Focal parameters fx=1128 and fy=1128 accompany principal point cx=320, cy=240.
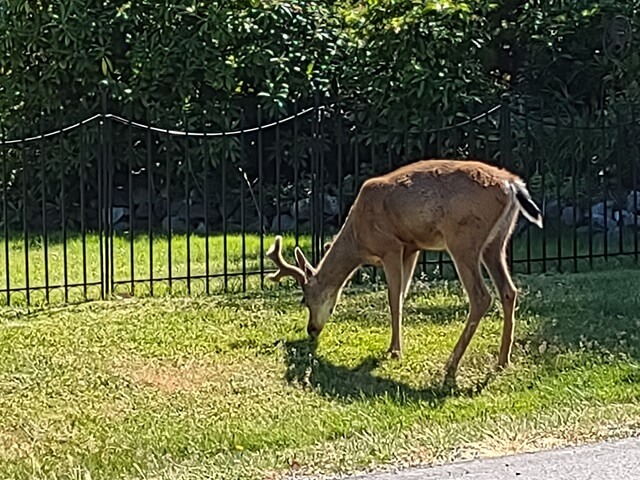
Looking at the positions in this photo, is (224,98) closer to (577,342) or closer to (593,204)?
(593,204)

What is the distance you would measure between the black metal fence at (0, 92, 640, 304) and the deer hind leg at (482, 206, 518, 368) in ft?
11.1

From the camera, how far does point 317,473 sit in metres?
5.62

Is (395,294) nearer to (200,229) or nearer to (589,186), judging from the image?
(589,186)

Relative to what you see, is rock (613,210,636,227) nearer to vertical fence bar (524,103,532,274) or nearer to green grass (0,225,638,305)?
green grass (0,225,638,305)

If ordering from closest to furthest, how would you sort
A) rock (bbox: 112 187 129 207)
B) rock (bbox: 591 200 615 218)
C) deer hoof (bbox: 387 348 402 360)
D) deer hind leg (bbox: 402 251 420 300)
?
1. deer hoof (bbox: 387 348 402 360)
2. deer hind leg (bbox: 402 251 420 300)
3. rock (bbox: 591 200 615 218)
4. rock (bbox: 112 187 129 207)

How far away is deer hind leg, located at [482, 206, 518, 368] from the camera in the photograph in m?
7.93

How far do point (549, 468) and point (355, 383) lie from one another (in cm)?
224

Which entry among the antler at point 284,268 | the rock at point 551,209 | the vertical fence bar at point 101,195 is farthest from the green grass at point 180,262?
the antler at point 284,268

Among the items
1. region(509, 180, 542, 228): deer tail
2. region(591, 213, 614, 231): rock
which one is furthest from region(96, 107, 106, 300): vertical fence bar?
region(591, 213, 614, 231): rock

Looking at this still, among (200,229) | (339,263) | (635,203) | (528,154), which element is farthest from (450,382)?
(200,229)

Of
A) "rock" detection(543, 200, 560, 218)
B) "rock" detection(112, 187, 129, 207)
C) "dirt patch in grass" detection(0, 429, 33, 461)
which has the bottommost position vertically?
"dirt patch in grass" detection(0, 429, 33, 461)

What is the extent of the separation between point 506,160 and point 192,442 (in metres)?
6.89

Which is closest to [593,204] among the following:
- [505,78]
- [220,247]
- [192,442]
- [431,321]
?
[505,78]

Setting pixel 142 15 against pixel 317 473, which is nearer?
pixel 317 473
